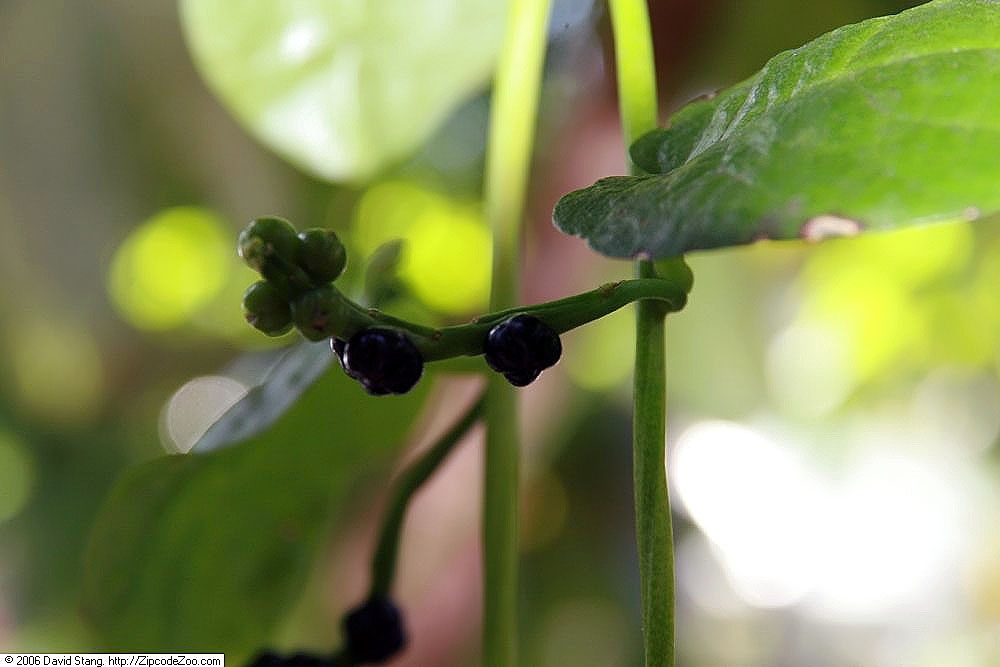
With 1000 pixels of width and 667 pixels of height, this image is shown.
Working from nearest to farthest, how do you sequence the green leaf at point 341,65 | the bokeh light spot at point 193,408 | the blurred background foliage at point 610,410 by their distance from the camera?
the green leaf at point 341,65 < the blurred background foliage at point 610,410 < the bokeh light spot at point 193,408

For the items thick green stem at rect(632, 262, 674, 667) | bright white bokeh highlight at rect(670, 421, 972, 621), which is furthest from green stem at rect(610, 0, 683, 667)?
bright white bokeh highlight at rect(670, 421, 972, 621)

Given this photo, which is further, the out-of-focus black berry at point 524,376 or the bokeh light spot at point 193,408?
the bokeh light spot at point 193,408

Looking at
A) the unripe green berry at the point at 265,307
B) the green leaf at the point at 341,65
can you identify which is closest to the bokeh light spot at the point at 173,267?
the green leaf at the point at 341,65

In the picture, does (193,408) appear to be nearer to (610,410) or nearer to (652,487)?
(610,410)

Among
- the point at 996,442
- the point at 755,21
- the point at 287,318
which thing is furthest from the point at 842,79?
the point at 996,442

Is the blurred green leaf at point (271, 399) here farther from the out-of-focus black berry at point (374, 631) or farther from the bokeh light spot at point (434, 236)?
the bokeh light spot at point (434, 236)

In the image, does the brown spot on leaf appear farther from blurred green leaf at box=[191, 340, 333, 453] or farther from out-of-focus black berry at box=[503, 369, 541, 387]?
blurred green leaf at box=[191, 340, 333, 453]
